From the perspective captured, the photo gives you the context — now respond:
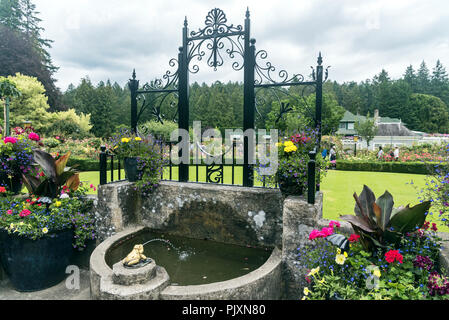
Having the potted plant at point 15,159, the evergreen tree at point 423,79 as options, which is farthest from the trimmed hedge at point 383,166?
the evergreen tree at point 423,79

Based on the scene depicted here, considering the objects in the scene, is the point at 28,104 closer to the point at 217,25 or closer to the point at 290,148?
the point at 217,25

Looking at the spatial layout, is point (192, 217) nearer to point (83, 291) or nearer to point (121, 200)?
point (121, 200)

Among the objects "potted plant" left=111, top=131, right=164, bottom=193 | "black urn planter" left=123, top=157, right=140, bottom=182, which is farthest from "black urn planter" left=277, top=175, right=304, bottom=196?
"black urn planter" left=123, top=157, right=140, bottom=182

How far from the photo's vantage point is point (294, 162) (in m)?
3.22

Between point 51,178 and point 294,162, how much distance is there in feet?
11.0

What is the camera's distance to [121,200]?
404 centimetres

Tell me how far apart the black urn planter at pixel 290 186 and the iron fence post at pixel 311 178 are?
0.26 metres

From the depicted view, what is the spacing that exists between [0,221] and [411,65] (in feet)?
227

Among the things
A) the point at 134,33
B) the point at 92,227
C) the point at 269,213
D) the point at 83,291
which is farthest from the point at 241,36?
the point at 83,291

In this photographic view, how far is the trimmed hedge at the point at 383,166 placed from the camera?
13.6 m

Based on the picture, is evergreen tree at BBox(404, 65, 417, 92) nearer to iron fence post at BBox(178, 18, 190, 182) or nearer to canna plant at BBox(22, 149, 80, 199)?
iron fence post at BBox(178, 18, 190, 182)

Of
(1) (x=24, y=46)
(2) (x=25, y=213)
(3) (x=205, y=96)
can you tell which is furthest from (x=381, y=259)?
(1) (x=24, y=46)

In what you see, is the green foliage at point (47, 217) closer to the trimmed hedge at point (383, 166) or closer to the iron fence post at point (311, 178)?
the iron fence post at point (311, 178)
